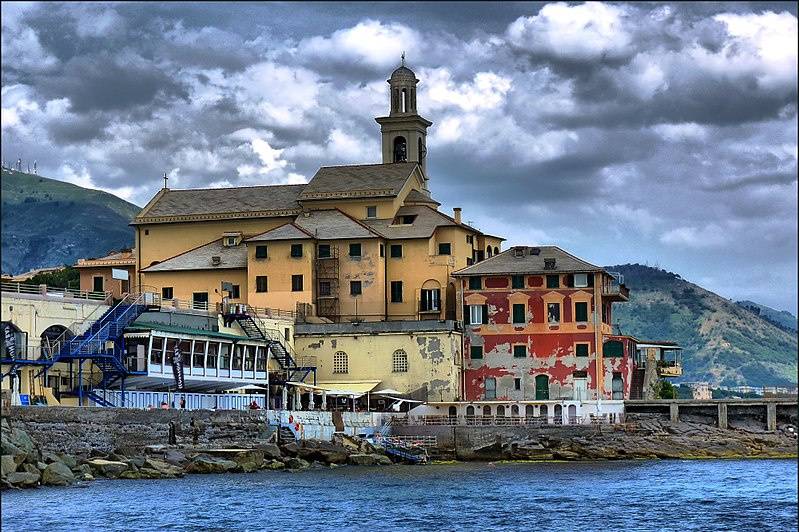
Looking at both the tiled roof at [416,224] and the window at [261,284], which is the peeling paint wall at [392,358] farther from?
the tiled roof at [416,224]

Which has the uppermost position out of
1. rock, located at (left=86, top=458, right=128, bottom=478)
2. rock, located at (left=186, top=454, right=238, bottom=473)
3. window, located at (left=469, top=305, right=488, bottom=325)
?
window, located at (left=469, top=305, right=488, bottom=325)

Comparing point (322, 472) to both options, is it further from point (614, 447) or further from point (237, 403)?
point (614, 447)

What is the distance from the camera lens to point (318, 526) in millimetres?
42875

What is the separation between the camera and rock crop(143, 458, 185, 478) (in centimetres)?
5866

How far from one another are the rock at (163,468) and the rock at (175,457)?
63 cm

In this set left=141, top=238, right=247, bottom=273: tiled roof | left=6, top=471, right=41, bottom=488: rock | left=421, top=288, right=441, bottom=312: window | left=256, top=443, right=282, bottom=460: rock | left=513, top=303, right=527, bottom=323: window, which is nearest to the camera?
left=6, top=471, right=41, bottom=488: rock

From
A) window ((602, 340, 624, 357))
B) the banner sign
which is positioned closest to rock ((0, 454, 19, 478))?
the banner sign

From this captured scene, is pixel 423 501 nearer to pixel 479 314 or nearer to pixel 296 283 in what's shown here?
pixel 479 314

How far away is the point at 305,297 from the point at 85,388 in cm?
2438

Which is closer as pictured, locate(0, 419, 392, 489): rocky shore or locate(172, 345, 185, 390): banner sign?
locate(0, 419, 392, 489): rocky shore

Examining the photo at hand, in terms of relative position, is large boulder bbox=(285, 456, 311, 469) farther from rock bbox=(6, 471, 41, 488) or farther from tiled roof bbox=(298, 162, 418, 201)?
tiled roof bbox=(298, 162, 418, 201)

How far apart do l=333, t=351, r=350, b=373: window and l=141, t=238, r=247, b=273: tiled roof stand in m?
10.2

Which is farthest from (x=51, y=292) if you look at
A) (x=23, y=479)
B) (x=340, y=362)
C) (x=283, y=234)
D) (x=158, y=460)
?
(x=23, y=479)

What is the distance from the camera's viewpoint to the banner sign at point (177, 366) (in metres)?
72.9
